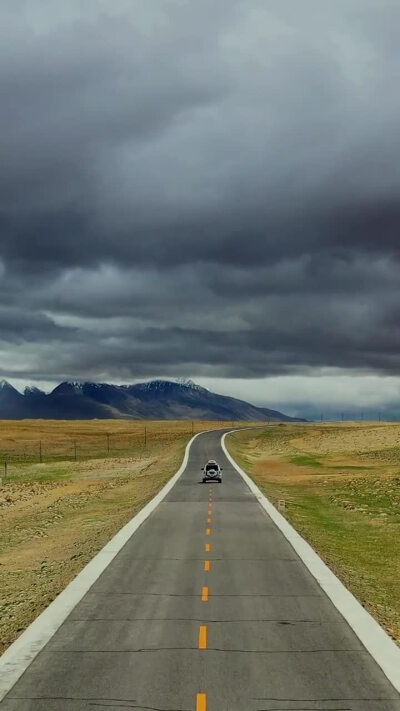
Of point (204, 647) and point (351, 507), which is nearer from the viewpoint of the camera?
point (204, 647)

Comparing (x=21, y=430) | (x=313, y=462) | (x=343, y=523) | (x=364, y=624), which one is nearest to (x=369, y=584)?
(x=364, y=624)

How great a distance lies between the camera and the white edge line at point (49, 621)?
12695 mm

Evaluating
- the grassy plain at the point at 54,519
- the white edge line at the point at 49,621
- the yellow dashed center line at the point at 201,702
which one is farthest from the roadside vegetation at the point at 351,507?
the grassy plain at the point at 54,519

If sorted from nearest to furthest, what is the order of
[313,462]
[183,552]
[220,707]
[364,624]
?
[220,707], [364,624], [183,552], [313,462]

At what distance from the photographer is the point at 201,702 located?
438 inches

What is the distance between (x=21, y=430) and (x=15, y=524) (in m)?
151

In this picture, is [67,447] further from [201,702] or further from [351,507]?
[201,702]

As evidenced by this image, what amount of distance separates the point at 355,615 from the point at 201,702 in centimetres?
647

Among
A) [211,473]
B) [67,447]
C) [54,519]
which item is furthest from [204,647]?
[67,447]

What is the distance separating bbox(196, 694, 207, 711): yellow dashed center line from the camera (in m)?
10.9

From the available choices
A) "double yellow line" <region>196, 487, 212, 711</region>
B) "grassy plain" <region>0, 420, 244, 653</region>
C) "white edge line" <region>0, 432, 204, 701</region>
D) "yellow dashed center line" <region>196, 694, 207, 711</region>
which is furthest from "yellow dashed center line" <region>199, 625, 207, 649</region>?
"grassy plain" <region>0, 420, 244, 653</region>

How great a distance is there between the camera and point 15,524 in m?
40.6

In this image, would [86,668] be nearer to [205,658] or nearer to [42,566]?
[205,658]

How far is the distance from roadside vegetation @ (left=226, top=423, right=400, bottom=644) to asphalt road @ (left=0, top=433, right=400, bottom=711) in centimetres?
203
